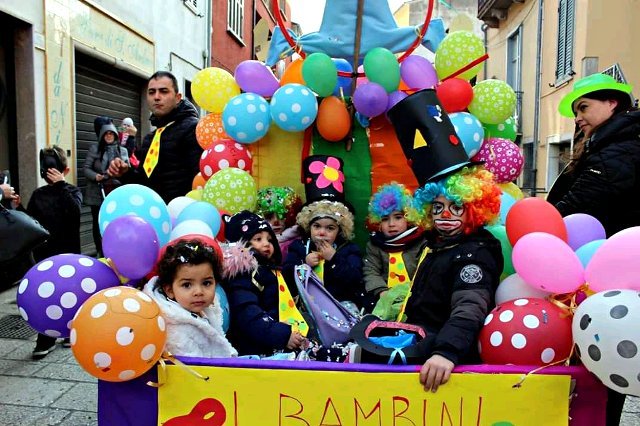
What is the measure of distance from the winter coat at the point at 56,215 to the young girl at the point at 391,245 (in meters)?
2.73

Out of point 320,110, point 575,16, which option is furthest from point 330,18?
point 575,16

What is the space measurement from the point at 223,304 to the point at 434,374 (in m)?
1.04

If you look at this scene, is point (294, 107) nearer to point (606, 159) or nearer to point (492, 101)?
point (492, 101)

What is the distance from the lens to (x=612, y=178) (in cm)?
254

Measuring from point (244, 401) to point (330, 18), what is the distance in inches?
92.8

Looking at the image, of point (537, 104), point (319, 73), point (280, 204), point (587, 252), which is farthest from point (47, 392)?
point (537, 104)

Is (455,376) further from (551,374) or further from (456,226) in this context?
(456,226)

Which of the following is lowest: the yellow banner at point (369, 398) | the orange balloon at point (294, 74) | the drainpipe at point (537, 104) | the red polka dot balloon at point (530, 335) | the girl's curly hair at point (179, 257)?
the yellow banner at point (369, 398)

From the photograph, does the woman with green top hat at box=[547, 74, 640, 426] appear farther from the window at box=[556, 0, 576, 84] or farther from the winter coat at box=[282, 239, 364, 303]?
the window at box=[556, 0, 576, 84]

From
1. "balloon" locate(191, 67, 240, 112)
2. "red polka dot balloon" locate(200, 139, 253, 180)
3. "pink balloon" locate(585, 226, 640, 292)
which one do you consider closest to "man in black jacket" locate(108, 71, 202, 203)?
"balloon" locate(191, 67, 240, 112)

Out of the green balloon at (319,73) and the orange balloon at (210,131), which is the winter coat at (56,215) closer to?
the orange balloon at (210,131)

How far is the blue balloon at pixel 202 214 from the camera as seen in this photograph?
2609 mm

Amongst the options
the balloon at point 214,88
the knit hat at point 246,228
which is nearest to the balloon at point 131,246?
the knit hat at point 246,228

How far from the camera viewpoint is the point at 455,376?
168 cm
